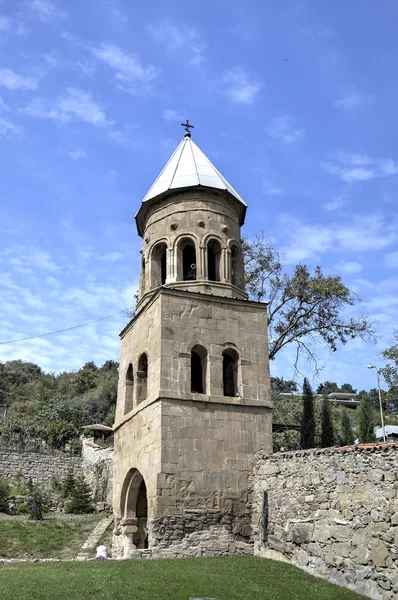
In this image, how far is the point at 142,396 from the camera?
1683 cm

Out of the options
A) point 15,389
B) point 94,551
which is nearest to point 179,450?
point 94,551

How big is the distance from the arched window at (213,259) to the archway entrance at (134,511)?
600 cm

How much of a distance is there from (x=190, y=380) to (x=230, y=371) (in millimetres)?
1798

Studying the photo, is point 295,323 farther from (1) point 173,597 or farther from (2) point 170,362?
(1) point 173,597

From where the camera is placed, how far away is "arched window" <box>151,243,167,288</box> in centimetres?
1802

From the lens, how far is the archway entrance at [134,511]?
1605 cm

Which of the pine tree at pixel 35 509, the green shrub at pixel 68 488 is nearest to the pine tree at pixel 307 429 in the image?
the pine tree at pixel 35 509

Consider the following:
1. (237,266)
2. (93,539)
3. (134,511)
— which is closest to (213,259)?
(237,266)

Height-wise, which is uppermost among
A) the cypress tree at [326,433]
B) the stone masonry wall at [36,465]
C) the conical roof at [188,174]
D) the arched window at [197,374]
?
the conical roof at [188,174]

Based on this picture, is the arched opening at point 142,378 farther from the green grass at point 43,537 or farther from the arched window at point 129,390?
the green grass at point 43,537

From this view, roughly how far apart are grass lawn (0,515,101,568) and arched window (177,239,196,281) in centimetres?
895

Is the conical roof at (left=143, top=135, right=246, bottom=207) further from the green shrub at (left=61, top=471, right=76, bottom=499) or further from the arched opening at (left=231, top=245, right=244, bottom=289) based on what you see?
the green shrub at (left=61, top=471, right=76, bottom=499)

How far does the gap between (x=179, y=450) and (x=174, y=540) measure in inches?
79.5

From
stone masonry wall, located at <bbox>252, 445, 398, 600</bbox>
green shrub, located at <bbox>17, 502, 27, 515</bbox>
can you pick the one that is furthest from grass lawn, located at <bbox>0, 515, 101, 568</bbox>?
stone masonry wall, located at <bbox>252, 445, 398, 600</bbox>
